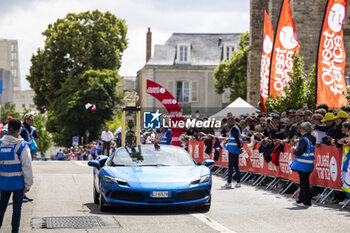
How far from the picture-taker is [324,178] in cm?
1400

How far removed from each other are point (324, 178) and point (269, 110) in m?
12.9

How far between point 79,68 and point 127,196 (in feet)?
176

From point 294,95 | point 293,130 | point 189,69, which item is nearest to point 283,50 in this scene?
point 294,95

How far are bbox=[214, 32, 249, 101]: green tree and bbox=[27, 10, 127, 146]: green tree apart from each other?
10672 millimetres

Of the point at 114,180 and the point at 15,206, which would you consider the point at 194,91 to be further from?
the point at 15,206

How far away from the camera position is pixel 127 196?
11.6 meters

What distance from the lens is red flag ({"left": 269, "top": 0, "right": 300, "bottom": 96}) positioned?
27531 mm

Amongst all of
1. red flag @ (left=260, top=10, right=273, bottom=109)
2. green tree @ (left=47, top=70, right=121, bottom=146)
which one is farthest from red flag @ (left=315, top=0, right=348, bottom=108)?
green tree @ (left=47, top=70, right=121, bottom=146)

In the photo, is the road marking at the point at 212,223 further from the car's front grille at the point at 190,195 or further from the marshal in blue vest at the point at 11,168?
the marshal in blue vest at the point at 11,168

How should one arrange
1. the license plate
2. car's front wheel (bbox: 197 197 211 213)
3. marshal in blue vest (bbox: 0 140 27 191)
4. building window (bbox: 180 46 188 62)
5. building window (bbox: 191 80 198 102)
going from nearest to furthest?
marshal in blue vest (bbox: 0 140 27 191)
the license plate
car's front wheel (bbox: 197 197 211 213)
building window (bbox: 191 80 198 102)
building window (bbox: 180 46 188 62)

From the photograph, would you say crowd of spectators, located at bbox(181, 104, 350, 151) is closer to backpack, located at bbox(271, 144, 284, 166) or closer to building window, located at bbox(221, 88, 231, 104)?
backpack, located at bbox(271, 144, 284, 166)

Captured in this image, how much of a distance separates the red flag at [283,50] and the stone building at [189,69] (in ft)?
134

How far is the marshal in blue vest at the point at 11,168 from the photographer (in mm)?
8492

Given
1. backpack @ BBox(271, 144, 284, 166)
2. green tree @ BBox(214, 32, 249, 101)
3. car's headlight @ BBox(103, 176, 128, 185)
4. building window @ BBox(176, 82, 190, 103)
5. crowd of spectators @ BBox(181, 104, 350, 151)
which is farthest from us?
building window @ BBox(176, 82, 190, 103)
